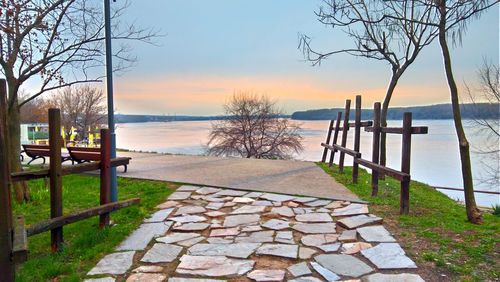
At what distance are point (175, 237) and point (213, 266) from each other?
35.7 inches

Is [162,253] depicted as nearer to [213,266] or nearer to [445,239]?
[213,266]

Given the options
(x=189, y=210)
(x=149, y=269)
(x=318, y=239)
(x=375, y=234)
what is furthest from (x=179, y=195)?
(x=375, y=234)

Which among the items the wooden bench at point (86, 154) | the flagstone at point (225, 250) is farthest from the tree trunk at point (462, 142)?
the wooden bench at point (86, 154)

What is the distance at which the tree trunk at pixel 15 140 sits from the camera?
17.6 ft

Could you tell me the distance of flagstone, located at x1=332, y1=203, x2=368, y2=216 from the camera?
4.34 meters

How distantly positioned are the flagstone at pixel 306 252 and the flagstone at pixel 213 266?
1.59 ft


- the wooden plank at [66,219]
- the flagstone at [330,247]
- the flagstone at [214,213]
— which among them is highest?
the wooden plank at [66,219]

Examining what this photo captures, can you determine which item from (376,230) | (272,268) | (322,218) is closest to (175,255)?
(272,268)

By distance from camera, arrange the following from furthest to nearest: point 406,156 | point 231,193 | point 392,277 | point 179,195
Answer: point 231,193, point 179,195, point 406,156, point 392,277

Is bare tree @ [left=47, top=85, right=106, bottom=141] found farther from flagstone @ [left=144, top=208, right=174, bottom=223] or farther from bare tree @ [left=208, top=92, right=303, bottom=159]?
flagstone @ [left=144, top=208, right=174, bottom=223]

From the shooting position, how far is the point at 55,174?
11.0 ft

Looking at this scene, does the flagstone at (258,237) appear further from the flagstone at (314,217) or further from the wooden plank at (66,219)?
the wooden plank at (66,219)

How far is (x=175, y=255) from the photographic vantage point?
3158 mm

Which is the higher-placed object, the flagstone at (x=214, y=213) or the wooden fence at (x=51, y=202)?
the wooden fence at (x=51, y=202)
